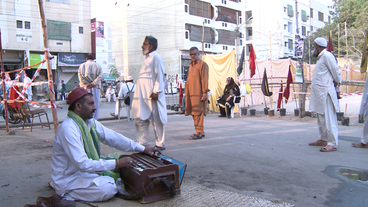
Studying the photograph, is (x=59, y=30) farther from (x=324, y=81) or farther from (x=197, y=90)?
(x=324, y=81)

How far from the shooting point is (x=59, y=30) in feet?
87.9

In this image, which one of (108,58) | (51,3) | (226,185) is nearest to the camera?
(226,185)

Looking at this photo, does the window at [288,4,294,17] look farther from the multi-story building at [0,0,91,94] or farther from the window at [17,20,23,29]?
the window at [17,20,23,29]

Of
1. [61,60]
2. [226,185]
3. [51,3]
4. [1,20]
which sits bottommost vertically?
[226,185]

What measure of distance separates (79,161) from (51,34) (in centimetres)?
2715

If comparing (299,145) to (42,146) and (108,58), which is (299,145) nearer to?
(42,146)

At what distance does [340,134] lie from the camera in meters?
6.57

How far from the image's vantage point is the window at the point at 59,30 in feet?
86.4

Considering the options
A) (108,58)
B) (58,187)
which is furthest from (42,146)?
(108,58)

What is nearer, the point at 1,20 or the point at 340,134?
the point at 340,134

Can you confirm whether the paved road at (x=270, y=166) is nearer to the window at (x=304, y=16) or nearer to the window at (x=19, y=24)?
the window at (x=19, y=24)

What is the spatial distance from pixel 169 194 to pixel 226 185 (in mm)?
719

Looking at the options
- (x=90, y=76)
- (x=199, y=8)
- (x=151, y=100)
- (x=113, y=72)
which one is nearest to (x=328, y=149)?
(x=151, y=100)

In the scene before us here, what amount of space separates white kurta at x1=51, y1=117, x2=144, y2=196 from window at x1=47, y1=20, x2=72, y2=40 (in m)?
26.8
